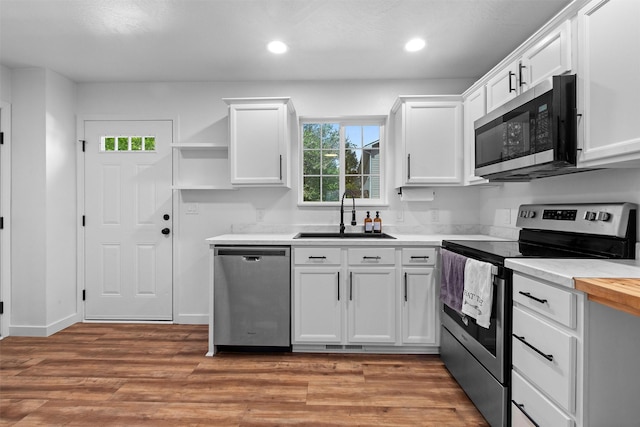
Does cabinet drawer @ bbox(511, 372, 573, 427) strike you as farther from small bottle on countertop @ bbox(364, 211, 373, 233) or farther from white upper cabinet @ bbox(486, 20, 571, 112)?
small bottle on countertop @ bbox(364, 211, 373, 233)

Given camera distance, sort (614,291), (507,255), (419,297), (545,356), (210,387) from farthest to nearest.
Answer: (419,297), (210,387), (507,255), (545,356), (614,291)

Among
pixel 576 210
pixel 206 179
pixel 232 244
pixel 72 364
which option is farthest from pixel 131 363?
pixel 576 210

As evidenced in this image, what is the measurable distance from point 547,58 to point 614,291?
55.0 inches

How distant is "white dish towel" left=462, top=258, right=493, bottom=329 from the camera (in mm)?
1848

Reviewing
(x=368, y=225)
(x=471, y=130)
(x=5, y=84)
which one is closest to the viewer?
(x=471, y=130)

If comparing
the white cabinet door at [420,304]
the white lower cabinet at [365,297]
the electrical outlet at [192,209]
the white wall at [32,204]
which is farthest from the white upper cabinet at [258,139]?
the white wall at [32,204]

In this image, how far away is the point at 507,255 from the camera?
1.85 meters

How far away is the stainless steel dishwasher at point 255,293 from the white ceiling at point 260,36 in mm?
1623

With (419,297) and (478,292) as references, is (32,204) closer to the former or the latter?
(419,297)

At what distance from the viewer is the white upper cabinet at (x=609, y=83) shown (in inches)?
55.3

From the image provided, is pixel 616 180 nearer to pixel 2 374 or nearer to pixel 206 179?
pixel 206 179

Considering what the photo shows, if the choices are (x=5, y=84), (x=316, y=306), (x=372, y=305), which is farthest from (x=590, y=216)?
(x=5, y=84)

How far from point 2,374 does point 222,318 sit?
1.52 m

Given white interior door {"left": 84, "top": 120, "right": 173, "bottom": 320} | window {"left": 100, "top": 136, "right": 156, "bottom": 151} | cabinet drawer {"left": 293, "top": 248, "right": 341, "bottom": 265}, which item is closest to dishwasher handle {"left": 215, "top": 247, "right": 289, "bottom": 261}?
cabinet drawer {"left": 293, "top": 248, "right": 341, "bottom": 265}
